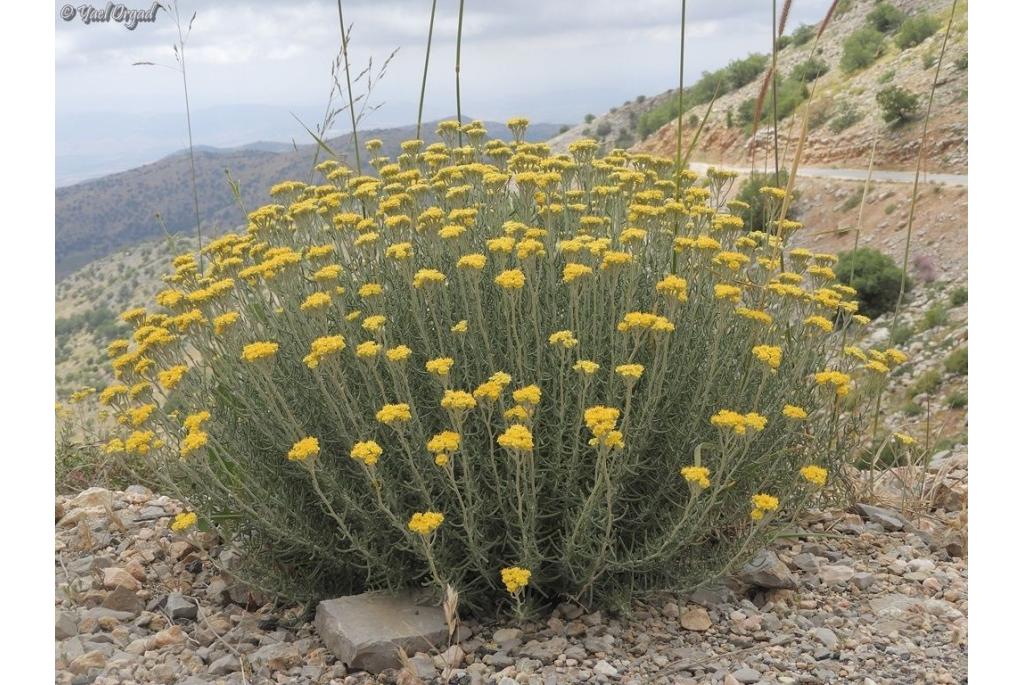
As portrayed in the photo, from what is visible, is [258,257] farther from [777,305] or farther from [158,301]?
[777,305]

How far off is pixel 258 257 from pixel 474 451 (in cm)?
Answer: 141

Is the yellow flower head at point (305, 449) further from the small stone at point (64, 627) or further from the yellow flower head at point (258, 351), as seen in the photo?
the small stone at point (64, 627)

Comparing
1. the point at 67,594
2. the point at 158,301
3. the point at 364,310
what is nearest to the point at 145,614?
the point at 67,594

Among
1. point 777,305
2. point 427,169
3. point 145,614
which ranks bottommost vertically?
point 145,614

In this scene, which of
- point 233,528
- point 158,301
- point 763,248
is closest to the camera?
point 158,301

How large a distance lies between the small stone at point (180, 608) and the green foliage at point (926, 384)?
1975 centimetres

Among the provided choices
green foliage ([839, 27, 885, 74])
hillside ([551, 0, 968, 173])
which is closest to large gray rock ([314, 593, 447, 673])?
hillside ([551, 0, 968, 173])

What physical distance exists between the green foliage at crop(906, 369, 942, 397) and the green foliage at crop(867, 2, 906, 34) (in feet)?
103

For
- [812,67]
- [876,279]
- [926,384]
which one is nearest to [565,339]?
[812,67]

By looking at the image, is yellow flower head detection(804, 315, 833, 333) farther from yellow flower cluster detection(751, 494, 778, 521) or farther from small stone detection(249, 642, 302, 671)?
small stone detection(249, 642, 302, 671)

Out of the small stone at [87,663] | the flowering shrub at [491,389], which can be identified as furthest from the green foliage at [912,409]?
the small stone at [87,663]

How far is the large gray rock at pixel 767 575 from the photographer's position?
12.5ft

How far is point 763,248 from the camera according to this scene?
4.43 m

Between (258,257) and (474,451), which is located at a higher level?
(258,257)
